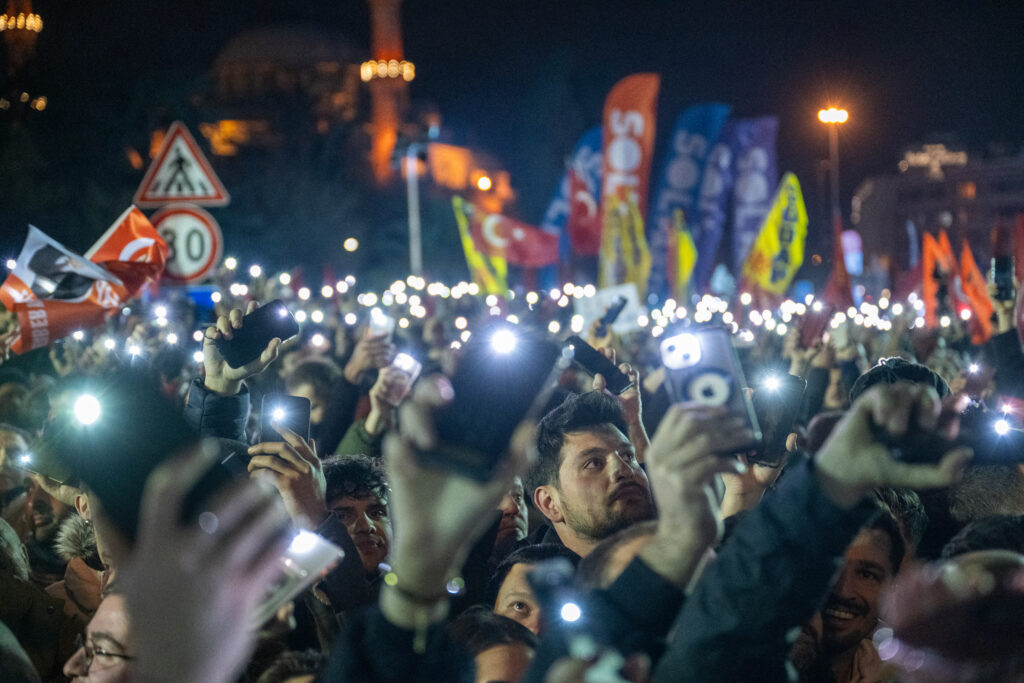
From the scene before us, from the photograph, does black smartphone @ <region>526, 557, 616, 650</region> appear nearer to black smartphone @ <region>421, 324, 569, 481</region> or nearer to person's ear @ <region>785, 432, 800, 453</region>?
black smartphone @ <region>421, 324, 569, 481</region>

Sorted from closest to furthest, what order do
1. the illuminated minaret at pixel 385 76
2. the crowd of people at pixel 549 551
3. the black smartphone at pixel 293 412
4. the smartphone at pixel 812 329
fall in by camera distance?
the crowd of people at pixel 549 551 < the black smartphone at pixel 293 412 < the smartphone at pixel 812 329 < the illuminated minaret at pixel 385 76

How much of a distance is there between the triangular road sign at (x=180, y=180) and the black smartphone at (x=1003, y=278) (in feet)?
17.5

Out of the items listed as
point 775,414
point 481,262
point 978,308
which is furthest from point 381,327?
point 481,262

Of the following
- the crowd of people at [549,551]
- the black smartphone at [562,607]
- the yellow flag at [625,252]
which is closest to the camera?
the crowd of people at [549,551]

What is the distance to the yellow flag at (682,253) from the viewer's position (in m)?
22.7

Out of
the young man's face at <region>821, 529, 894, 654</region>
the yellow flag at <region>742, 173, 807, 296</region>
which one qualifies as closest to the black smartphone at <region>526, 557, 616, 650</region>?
the young man's face at <region>821, 529, 894, 654</region>

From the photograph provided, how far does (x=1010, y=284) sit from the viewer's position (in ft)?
24.8

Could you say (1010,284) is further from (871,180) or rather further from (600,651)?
(871,180)

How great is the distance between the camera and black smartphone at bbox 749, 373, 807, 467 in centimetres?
469

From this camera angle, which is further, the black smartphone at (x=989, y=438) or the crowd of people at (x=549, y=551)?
the black smartphone at (x=989, y=438)

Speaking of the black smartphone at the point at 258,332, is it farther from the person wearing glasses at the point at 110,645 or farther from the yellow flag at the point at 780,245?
the yellow flag at the point at 780,245

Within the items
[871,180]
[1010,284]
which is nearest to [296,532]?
[1010,284]

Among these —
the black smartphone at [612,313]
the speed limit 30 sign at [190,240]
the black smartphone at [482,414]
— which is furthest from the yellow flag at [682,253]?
the black smartphone at [482,414]

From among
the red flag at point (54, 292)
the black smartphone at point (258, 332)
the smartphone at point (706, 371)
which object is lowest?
the smartphone at point (706, 371)
